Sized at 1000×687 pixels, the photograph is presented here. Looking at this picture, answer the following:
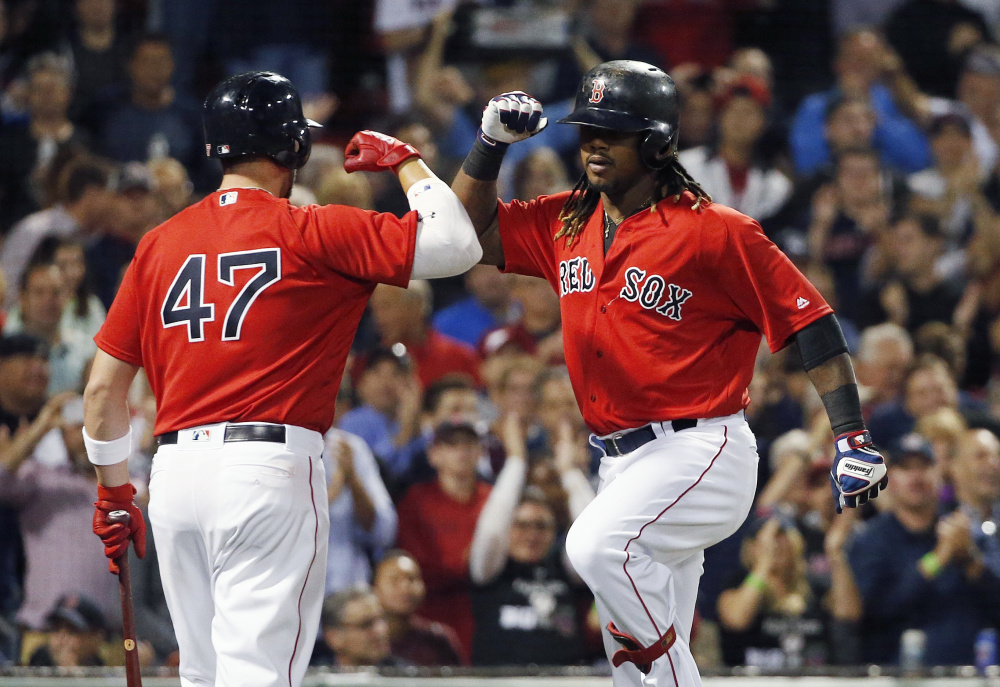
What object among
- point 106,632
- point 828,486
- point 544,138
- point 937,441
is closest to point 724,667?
point 828,486

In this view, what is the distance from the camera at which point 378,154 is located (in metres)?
3.51

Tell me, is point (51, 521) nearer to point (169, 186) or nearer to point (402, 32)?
point (169, 186)

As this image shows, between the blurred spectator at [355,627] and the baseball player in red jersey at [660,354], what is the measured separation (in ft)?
6.88

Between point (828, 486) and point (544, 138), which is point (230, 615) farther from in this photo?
point (544, 138)

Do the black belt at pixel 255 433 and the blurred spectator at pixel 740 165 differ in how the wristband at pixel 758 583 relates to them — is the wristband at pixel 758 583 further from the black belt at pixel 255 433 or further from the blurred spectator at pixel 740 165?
the black belt at pixel 255 433

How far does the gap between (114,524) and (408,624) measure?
7.43 feet

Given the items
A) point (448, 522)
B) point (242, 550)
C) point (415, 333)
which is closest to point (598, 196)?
point (242, 550)

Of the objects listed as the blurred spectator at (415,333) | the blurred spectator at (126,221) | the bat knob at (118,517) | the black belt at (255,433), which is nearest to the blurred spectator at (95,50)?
the blurred spectator at (126,221)

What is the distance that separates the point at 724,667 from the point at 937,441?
160cm

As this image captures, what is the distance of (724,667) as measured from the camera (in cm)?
554

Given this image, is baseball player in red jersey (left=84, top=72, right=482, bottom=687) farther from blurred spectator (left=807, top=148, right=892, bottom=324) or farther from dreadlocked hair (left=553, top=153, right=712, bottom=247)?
blurred spectator (left=807, top=148, right=892, bottom=324)

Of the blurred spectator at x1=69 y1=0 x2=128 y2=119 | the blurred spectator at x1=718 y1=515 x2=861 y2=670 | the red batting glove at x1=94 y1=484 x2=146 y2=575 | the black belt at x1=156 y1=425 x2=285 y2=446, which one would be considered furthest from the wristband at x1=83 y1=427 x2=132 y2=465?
the blurred spectator at x1=69 y1=0 x2=128 y2=119

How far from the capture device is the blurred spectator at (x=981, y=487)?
5750 millimetres

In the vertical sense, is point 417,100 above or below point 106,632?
above
